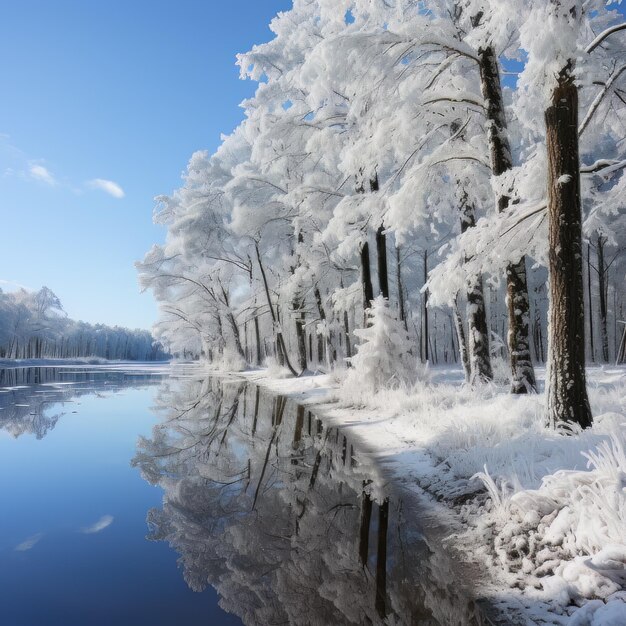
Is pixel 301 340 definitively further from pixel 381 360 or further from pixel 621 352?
pixel 621 352

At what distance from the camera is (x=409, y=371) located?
10961 mm

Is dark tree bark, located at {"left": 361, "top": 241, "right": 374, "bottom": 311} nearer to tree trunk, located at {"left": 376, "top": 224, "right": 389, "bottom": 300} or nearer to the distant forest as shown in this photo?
tree trunk, located at {"left": 376, "top": 224, "right": 389, "bottom": 300}

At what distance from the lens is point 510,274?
8.22m

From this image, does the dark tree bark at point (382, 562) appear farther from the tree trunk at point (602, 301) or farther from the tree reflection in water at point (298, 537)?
the tree trunk at point (602, 301)

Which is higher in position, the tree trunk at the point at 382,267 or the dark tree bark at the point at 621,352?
the tree trunk at the point at 382,267

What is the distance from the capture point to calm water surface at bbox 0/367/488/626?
101 inches

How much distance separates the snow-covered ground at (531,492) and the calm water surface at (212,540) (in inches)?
16.5

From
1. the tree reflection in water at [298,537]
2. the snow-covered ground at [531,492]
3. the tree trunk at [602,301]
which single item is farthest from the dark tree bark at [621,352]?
the tree reflection in water at [298,537]

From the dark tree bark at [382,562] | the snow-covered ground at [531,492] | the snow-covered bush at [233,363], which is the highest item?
the snow-covered bush at [233,363]

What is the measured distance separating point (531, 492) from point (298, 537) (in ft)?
6.01

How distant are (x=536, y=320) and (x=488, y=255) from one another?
27677mm

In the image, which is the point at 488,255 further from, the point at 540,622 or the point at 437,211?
the point at 540,622

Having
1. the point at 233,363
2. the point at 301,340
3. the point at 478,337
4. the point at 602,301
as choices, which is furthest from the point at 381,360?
the point at 233,363

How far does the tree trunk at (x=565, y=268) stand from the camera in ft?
17.5
